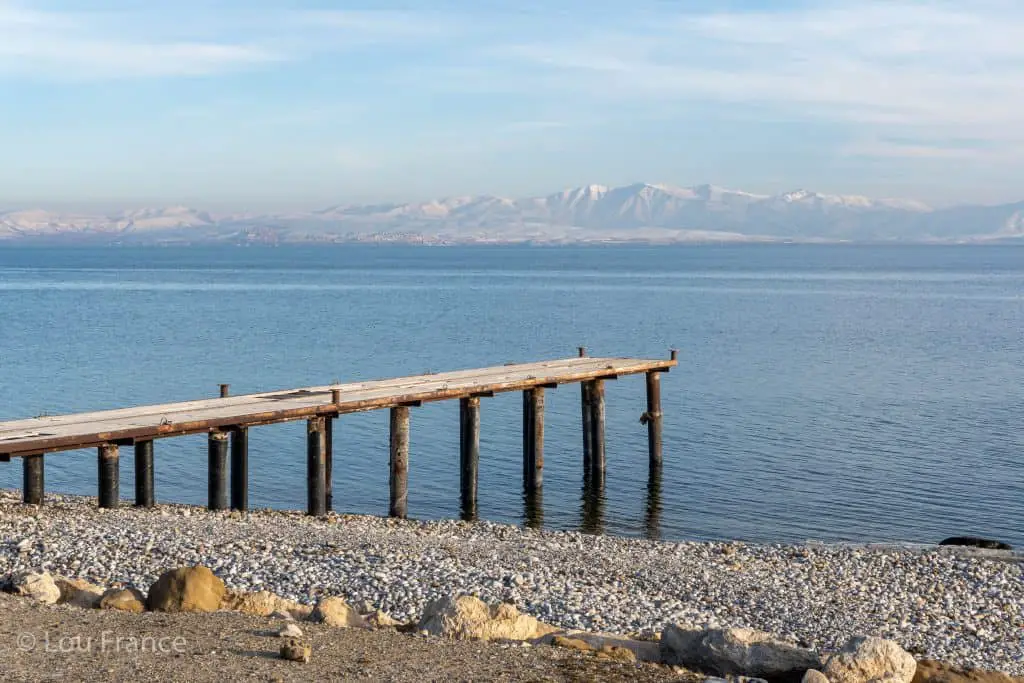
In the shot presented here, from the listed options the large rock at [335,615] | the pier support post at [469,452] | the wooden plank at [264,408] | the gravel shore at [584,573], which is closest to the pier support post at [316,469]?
the wooden plank at [264,408]

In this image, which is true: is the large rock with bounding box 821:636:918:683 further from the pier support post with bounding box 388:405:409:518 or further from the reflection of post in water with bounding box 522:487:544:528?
the reflection of post in water with bounding box 522:487:544:528

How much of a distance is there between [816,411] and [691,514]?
20093mm

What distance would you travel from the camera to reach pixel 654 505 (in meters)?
35.2

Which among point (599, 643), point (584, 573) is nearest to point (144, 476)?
point (584, 573)

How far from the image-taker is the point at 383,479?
38000 mm

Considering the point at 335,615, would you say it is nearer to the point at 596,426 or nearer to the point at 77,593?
the point at 77,593

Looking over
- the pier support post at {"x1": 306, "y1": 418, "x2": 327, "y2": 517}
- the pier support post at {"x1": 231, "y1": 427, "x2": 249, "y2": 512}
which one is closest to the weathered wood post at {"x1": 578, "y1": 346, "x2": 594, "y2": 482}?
the pier support post at {"x1": 306, "y1": 418, "x2": 327, "y2": 517}

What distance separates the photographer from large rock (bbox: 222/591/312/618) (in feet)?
54.0

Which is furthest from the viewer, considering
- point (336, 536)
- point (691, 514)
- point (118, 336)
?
point (118, 336)

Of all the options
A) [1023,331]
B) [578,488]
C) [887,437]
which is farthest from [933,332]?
[578,488]

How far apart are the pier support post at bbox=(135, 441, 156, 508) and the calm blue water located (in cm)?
615

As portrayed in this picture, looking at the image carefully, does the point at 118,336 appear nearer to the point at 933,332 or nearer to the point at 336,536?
the point at 933,332

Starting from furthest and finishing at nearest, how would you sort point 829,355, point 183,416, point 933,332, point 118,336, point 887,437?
point 933,332 → point 118,336 → point 829,355 → point 887,437 → point 183,416

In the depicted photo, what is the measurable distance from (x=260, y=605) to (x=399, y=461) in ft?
50.4
